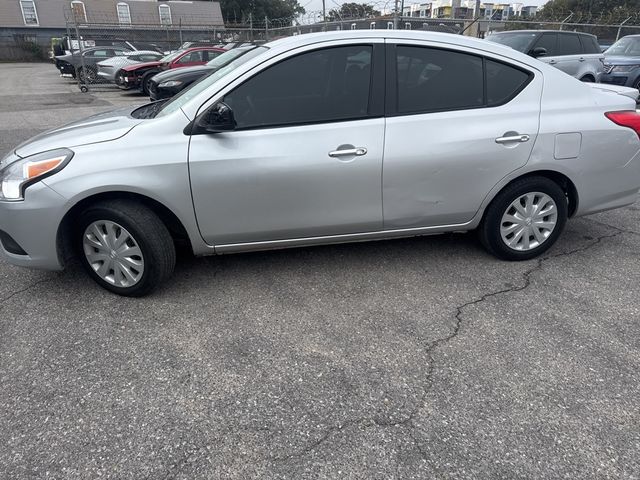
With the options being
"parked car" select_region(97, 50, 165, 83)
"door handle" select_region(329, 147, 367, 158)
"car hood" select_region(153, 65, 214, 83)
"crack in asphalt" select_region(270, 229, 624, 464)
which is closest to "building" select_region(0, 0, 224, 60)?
"parked car" select_region(97, 50, 165, 83)

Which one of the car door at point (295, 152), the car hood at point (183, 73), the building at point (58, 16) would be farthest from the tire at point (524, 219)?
the building at point (58, 16)

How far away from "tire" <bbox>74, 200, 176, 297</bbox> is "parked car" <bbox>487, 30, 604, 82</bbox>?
373 inches

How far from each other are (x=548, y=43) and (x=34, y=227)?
1084 centimetres

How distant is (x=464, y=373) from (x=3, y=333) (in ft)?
9.09

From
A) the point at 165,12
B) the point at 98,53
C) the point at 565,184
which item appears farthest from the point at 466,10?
the point at 165,12

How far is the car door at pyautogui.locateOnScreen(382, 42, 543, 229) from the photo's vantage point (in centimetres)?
338

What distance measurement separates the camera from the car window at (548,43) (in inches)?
407

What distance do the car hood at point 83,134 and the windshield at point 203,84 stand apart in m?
0.25

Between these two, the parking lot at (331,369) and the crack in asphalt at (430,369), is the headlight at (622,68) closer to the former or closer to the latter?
the crack in asphalt at (430,369)

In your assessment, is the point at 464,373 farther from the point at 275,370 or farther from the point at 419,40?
the point at 419,40

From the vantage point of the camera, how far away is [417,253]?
407 centimetres

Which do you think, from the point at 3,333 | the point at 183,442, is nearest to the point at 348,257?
the point at 183,442

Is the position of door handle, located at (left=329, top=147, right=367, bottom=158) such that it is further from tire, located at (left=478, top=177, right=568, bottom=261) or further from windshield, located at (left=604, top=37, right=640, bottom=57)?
windshield, located at (left=604, top=37, right=640, bottom=57)

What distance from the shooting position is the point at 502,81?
356 centimetres
